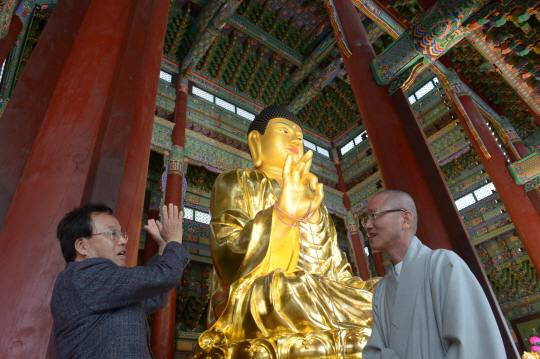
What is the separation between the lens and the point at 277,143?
2945 mm

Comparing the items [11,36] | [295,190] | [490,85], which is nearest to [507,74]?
[490,85]

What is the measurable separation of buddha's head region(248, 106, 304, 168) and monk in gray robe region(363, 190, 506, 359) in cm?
179

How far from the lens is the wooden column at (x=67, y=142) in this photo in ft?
3.42

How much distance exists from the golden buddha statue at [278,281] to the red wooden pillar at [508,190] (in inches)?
152

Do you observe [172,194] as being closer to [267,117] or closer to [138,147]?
[267,117]

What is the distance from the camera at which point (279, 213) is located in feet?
6.31

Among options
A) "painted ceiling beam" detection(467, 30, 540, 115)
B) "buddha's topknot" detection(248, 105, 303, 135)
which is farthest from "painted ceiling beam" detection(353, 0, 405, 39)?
"buddha's topknot" detection(248, 105, 303, 135)

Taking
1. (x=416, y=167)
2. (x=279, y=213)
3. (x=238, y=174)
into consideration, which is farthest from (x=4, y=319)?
(x=416, y=167)

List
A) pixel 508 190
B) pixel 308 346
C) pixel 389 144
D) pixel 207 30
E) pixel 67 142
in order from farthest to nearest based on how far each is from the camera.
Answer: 1. pixel 207 30
2. pixel 508 190
3. pixel 389 144
4. pixel 308 346
5. pixel 67 142

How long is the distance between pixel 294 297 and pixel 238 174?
3.98ft

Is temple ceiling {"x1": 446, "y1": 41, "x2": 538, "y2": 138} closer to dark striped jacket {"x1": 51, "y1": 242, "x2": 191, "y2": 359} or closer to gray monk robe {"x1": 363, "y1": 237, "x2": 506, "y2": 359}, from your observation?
gray monk robe {"x1": 363, "y1": 237, "x2": 506, "y2": 359}

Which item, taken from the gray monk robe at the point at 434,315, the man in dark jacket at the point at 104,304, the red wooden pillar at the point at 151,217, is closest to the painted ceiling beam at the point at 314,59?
the red wooden pillar at the point at 151,217

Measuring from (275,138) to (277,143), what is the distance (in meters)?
0.05

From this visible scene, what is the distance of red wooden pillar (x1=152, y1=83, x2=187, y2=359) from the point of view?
494 centimetres
